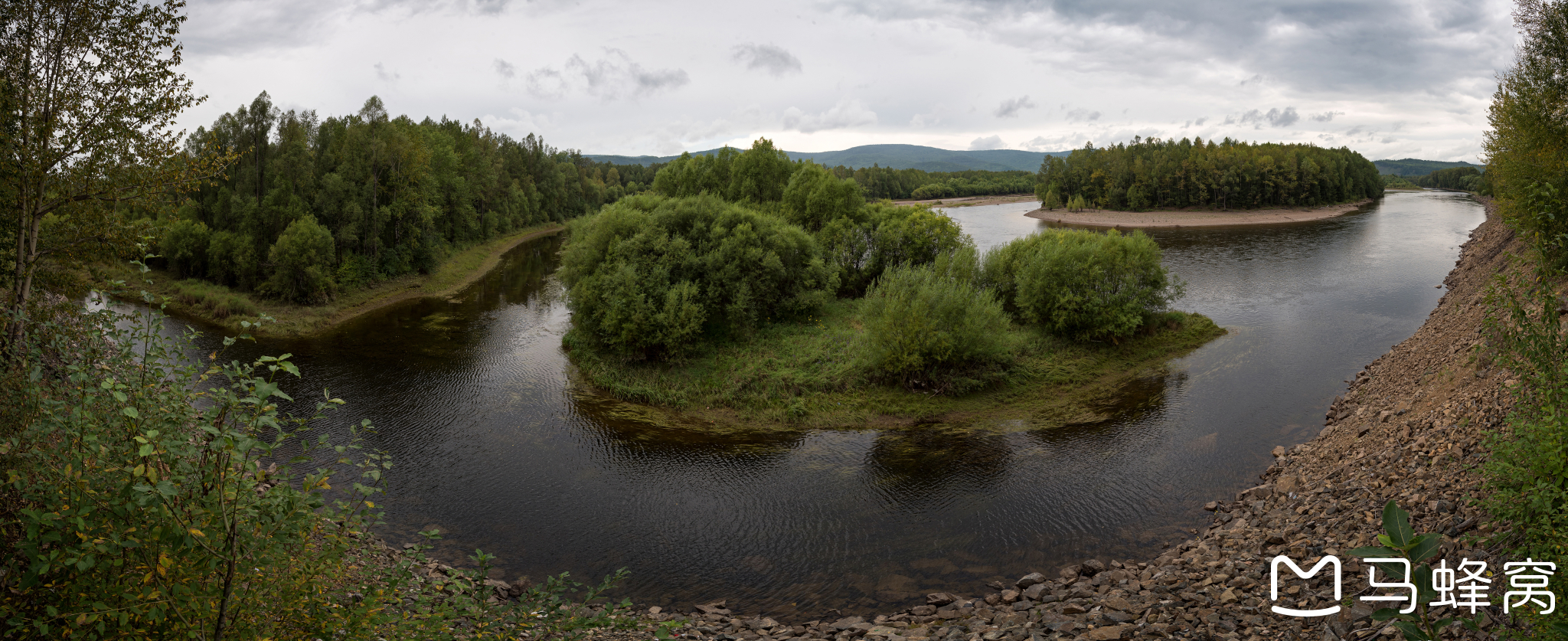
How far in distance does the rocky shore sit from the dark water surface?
1.03 m

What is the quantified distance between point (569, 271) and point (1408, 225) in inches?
3403

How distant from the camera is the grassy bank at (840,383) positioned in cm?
2639

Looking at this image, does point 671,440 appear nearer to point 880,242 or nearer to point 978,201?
point 880,242

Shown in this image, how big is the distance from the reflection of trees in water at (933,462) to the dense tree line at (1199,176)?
287 feet

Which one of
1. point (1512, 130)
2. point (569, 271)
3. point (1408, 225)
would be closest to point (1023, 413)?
A: point (569, 271)

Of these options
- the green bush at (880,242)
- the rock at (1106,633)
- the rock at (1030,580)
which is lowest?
the rock at (1030,580)

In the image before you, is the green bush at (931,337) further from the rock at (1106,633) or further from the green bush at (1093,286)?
the rock at (1106,633)

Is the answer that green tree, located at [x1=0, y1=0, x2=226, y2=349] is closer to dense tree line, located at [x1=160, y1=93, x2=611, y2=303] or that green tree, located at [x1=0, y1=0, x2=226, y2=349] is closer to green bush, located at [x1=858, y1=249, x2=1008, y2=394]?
green bush, located at [x1=858, y1=249, x2=1008, y2=394]

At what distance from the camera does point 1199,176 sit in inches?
3819

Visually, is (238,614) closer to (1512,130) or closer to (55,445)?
(55,445)

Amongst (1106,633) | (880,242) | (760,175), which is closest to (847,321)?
(880,242)

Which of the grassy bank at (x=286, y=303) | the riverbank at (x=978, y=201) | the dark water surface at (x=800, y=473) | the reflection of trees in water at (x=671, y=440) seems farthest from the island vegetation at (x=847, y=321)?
the riverbank at (x=978, y=201)

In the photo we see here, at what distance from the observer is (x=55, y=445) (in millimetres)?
6031

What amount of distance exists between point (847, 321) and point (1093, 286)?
11176 millimetres
